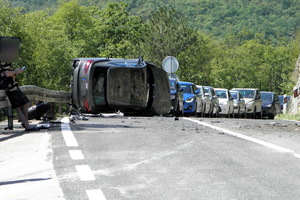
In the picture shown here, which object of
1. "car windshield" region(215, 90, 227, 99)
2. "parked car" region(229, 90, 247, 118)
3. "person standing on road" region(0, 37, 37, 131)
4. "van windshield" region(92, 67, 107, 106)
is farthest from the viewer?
"car windshield" region(215, 90, 227, 99)

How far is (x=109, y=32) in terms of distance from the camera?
7525cm

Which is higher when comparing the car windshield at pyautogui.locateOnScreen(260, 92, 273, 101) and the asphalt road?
the car windshield at pyautogui.locateOnScreen(260, 92, 273, 101)

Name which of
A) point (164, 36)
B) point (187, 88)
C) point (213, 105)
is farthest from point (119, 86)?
point (164, 36)

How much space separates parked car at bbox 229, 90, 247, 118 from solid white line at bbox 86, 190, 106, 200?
28011mm

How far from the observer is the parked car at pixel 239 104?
33.2 metres

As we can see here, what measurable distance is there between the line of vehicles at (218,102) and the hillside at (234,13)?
123 meters

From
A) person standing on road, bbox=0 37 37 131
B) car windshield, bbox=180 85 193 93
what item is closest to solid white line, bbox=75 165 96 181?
person standing on road, bbox=0 37 37 131

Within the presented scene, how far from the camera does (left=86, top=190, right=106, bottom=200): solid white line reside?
5.21 metres

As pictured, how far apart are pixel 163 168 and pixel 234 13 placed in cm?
17225

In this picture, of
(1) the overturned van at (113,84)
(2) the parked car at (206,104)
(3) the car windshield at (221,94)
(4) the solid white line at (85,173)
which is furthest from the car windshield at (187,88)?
(4) the solid white line at (85,173)

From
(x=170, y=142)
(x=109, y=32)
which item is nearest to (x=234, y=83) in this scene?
(x=109, y=32)

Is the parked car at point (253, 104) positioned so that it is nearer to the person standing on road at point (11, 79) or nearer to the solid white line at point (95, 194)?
the person standing on road at point (11, 79)

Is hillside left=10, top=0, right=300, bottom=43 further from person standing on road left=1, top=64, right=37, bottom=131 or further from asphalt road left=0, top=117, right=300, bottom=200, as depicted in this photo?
asphalt road left=0, top=117, right=300, bottom=200

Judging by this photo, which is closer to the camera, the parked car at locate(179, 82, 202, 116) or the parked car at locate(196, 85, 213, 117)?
the parked car at locate(179, 82, 202, 116)
